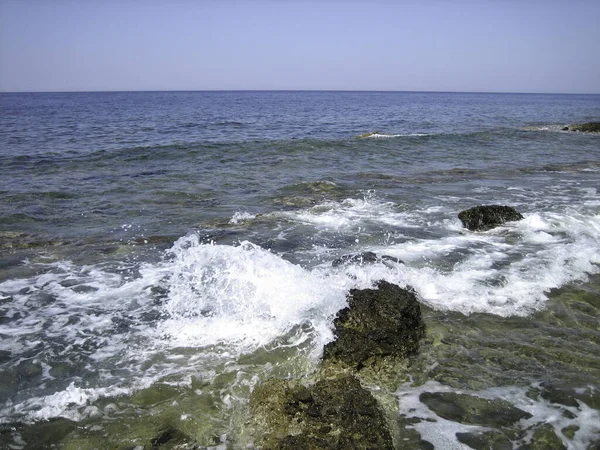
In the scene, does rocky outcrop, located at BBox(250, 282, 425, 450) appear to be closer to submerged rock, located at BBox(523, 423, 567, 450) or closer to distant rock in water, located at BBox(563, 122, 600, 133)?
submerged rock, located at BBox(523, 423, 567, 450)

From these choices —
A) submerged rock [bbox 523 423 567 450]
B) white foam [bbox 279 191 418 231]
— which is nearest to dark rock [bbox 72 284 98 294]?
white foam [bbox 279 191 418 231]

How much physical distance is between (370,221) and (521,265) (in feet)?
11.0

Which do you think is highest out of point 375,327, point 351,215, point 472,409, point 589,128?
point 589,128

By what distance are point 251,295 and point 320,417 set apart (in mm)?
2641

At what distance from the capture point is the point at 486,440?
342cm

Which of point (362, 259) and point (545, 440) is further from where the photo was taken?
point (362, 259)

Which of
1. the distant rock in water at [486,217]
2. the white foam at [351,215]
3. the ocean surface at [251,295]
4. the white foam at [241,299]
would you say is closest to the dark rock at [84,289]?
the ocean surface at [251,295]

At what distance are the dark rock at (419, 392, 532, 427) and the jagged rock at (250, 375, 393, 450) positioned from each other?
2.04 ft

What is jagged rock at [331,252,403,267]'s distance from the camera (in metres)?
6.73

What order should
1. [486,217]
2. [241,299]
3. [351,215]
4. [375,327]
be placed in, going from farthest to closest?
1. [351,215]
2. [486,217]
3. [241,299]
4. [375,327]

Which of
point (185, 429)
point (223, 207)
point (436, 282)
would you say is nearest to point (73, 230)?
point (223, 207)

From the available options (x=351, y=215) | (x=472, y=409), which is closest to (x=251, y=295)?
(x=472, y=409)

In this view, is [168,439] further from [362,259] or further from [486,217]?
[486,217]

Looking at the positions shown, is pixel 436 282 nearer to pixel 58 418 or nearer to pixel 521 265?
pixel 521 265
